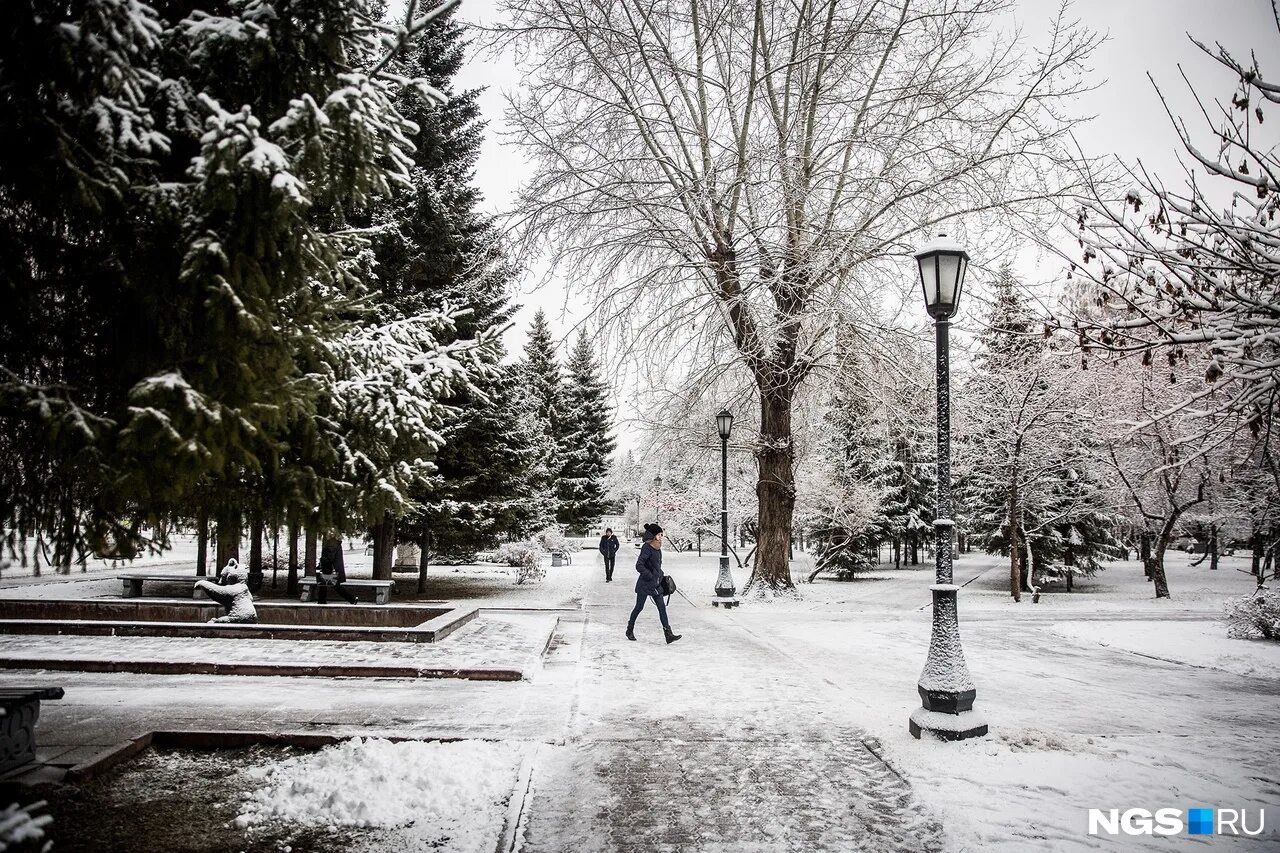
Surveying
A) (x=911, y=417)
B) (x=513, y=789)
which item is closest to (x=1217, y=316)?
(x=513, y=789)

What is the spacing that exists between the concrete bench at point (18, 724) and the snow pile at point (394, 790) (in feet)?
4.67

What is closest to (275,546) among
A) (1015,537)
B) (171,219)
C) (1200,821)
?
(171,219)

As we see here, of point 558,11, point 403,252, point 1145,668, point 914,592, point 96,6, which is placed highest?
point 558,11

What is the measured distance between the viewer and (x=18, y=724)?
4.44m

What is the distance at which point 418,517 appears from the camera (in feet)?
58.3

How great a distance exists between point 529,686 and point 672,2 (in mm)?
14239

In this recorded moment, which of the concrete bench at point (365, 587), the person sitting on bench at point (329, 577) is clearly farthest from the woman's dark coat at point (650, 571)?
the person sitting on bench at point (329, 577)

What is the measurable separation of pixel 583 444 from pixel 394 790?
43.5 metres

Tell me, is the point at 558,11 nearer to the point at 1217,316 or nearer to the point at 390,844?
the point at 1217,316

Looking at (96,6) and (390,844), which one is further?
(390,844)

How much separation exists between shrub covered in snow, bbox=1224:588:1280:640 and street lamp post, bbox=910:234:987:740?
9.03 meters

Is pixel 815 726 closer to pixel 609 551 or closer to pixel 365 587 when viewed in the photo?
pixel 365 587

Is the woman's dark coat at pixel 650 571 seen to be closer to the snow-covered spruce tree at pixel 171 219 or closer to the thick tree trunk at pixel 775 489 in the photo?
the thick tree trunk at pixel 775 489

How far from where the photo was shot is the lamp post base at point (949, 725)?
19.1 ft
